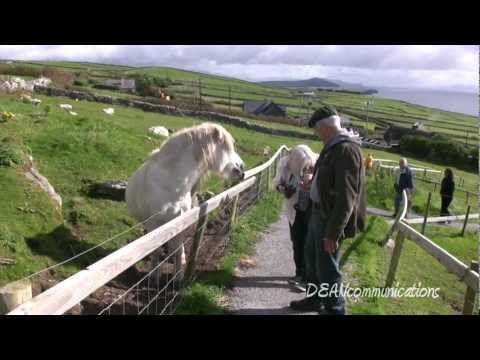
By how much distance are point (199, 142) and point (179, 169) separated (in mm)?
436

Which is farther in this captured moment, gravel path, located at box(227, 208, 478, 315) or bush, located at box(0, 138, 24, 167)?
bush, located at box(0, 138, 24, 167)

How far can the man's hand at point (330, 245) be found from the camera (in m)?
3.74

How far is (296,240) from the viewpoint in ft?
17.9

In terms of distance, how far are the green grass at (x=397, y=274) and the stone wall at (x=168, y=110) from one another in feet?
72.6

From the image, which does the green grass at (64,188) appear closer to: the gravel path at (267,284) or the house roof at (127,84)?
the gravel path at (267,284)

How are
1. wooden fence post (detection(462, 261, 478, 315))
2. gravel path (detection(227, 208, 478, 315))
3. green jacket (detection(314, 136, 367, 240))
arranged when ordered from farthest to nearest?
1. gravel path (detection(227, 208, 478, 315))
2. wooden fence post (detection(462, 261, 478, 315))
3. green jacket (detection(314, 136, 367, 240))

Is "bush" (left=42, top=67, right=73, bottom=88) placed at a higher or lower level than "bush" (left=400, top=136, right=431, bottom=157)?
higher

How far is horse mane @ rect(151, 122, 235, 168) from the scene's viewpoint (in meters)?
5.85

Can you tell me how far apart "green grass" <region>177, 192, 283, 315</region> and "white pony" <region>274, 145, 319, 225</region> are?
1.05m

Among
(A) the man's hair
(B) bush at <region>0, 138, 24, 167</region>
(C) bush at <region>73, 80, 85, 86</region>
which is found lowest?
(B) bush at <region>0, 138, 24, 167</region>

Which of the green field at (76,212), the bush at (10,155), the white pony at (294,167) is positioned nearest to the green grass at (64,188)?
the green field at (76,212)

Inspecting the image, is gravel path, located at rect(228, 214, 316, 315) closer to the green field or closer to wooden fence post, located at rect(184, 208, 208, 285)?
the green field

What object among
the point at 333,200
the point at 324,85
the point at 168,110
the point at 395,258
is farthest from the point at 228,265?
the point at 324,85

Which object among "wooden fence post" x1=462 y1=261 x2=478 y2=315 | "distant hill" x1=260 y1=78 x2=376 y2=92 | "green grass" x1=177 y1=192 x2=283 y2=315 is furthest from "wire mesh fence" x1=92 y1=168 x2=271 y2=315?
"distant hill" x1=260 y1=78 x2=376 y2=92
